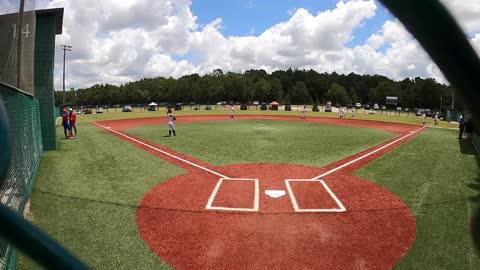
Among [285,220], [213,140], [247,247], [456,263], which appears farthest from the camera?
[213,140]

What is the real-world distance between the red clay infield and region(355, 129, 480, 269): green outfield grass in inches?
13.9

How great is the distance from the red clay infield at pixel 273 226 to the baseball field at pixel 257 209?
30 mm

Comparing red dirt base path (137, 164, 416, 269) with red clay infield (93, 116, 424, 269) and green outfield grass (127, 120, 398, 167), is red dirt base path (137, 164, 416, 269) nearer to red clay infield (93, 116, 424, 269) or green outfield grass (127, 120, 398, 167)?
red clay infield (93, 116, 424, 269)

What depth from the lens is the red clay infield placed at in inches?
258

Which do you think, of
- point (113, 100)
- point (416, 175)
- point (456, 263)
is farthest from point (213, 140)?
point (113, 100)

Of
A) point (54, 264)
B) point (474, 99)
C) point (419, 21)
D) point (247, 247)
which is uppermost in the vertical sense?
point (419, 21)

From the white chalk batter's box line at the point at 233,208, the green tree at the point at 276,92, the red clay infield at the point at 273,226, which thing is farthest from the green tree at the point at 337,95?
the red clay infield at the point at 273,226

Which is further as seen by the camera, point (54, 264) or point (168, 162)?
point (168, 162)

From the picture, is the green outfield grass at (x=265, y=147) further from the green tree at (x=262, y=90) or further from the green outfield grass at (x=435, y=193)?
the green tree at (x=262, y=90)

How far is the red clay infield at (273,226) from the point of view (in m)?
6.56

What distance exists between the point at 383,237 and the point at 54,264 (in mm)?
7745

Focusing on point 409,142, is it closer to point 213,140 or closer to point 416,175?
point 416,175

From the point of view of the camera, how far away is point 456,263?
6301 mm

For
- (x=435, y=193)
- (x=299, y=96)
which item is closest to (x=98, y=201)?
A: (x=435, y=193)
